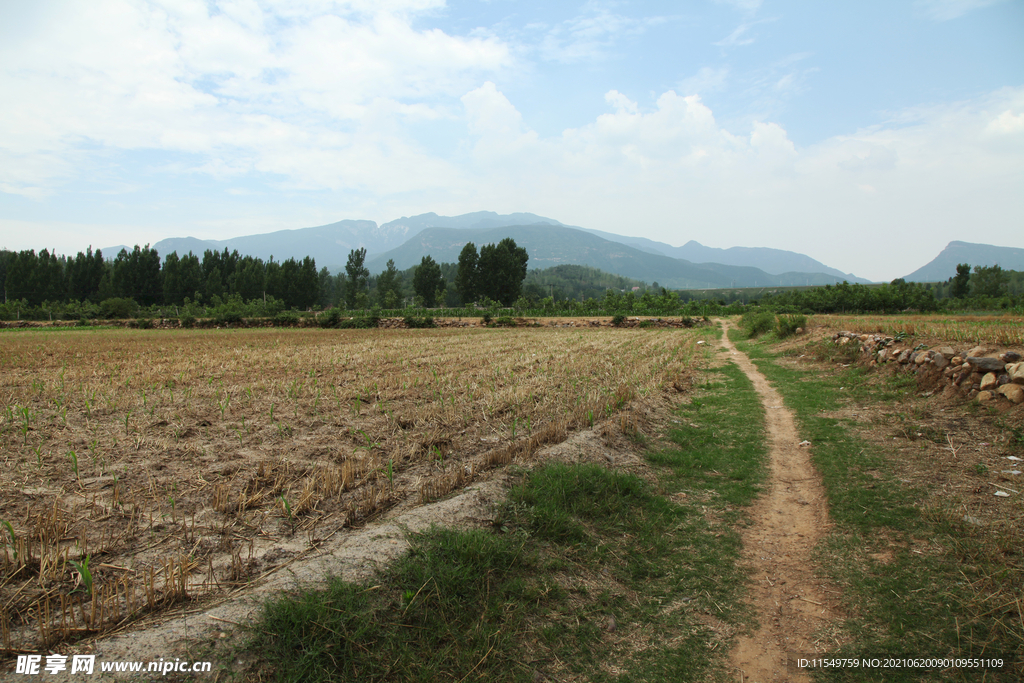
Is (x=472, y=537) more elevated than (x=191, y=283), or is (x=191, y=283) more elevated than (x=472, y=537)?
(x=191, y=283)

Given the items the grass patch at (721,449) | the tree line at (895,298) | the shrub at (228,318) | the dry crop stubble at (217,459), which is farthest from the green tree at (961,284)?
the shrub at (228,318)

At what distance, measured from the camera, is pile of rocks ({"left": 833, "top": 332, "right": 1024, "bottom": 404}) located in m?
8.32

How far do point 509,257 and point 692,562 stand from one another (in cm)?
7653

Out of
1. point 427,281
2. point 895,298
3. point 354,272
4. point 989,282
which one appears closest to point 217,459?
point 895,298

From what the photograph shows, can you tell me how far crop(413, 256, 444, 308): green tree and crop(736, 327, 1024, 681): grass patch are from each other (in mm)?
85996

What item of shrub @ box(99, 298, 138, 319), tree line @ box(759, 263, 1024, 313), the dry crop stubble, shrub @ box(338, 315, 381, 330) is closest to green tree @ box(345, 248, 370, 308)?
shrub @ box(99, 298, 138, 319)

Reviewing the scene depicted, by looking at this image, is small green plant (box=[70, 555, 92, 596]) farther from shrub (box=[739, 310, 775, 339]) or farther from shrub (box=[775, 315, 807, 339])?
shrub (box=[739, 310, 775, 339])

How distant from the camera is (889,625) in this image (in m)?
3.52

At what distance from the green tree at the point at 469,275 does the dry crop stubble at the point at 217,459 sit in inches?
2600

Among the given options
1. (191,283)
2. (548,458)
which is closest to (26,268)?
(191,283)

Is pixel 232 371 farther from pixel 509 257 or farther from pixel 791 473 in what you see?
pixel 509 257

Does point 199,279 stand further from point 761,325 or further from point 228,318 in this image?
point 761,325

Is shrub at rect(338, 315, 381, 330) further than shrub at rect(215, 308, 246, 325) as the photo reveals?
No

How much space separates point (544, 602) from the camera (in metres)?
3.78
